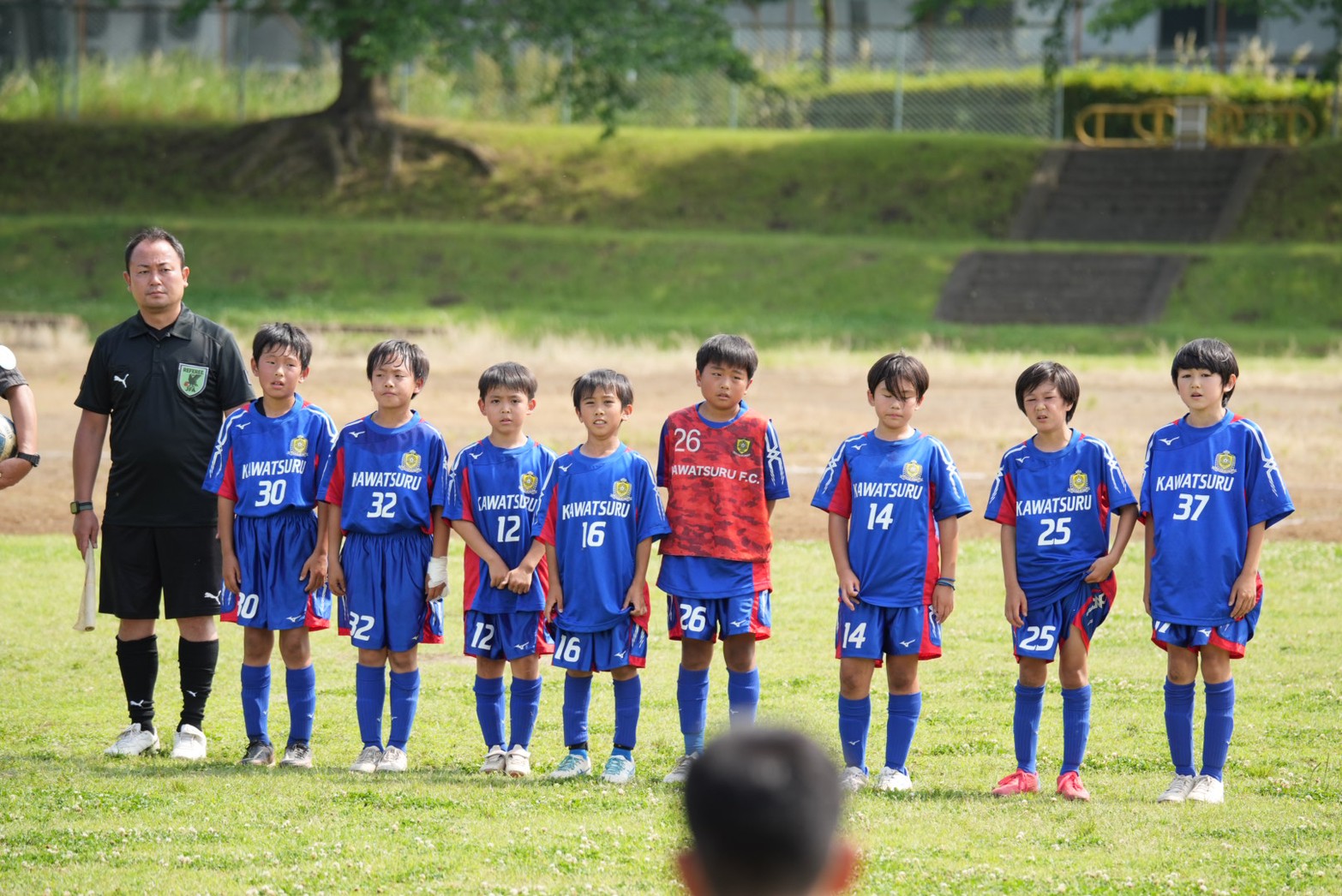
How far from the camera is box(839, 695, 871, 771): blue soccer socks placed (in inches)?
251

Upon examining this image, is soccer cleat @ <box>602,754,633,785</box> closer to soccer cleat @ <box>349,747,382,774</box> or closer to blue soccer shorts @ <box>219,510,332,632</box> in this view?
soccer cleat @ <box>349,747,382,774</box>

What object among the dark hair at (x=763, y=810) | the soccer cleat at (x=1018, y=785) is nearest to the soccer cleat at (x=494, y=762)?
the soccer cleat at (x=1018, y=785)

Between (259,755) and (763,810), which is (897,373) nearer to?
(259,755)

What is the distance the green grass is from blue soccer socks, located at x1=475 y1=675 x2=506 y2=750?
0.21 metres

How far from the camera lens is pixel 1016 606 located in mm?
6273

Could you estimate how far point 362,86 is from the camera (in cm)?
3362

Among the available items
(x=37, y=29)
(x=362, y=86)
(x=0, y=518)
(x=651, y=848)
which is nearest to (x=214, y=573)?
(x=651, y=848)

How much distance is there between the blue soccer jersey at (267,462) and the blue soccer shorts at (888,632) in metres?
2.27

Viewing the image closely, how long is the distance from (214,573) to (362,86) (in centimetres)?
2839

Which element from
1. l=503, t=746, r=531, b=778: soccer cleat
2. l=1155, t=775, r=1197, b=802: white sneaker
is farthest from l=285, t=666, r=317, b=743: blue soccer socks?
l=1155, t=775, r=1197, b=802: white sneaker

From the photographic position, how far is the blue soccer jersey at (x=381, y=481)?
6562mm

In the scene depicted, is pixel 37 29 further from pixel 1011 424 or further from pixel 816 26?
pixel 1011 424

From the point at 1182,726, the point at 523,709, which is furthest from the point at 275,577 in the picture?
the point at 1182,726

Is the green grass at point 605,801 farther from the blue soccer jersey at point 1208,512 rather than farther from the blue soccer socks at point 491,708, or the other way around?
the blue soccer jersey at point 1208,512
